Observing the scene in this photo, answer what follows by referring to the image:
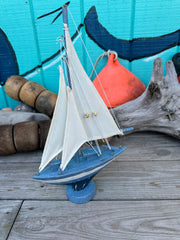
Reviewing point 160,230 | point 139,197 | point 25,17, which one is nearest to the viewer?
point 160,230

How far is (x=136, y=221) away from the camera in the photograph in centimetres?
60

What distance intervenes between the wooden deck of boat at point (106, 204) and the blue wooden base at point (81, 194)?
0.02 meters

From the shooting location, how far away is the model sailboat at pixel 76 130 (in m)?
0.56

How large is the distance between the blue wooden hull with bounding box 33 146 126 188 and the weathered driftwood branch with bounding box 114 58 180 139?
0.39 metres

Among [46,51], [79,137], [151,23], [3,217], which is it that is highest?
[151,23]

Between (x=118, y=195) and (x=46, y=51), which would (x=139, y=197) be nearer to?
(x=118, y=195)

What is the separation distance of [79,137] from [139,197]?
34cm

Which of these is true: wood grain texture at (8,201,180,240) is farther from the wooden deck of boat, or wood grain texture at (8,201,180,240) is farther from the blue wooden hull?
the blue wooden hull

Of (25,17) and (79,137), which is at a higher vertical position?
(25,17)

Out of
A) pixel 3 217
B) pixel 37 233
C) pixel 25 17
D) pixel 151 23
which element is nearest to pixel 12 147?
pixel 3 217

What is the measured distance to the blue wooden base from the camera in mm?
672

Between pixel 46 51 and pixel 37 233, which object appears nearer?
pixel 37 233

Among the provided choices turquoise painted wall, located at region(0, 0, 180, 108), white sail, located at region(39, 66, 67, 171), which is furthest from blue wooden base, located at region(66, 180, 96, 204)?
turquoise painted wall, located at region(0, 0, 180, 108)

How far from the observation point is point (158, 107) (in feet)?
3.20
